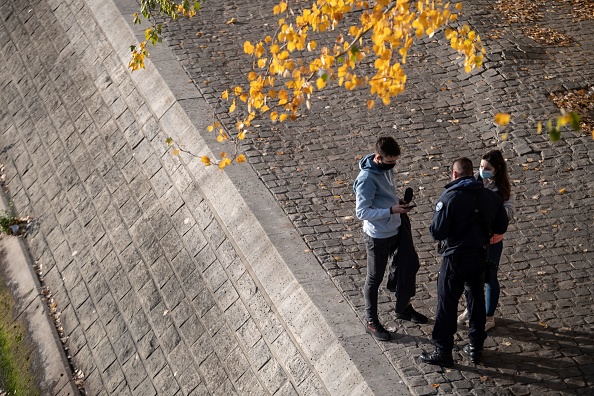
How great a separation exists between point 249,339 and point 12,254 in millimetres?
5128

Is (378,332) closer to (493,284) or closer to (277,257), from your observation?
(493,284)

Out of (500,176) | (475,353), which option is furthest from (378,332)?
(500,176)

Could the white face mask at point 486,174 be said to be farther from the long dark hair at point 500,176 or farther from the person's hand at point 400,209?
the person's hand at point 400,209

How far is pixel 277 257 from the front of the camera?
9.15 m

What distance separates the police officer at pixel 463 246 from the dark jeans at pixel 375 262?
0.46 metres

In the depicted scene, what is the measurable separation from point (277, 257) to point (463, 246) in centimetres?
232

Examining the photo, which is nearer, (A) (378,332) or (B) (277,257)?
(A) (378,332)

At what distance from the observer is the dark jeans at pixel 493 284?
7.91 m

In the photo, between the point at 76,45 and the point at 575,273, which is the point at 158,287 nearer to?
the point at 575,273

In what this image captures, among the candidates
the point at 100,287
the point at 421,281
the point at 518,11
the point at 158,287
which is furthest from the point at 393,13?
the point at 518,11

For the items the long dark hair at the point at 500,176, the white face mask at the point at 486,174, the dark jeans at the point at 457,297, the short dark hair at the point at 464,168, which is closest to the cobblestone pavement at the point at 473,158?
the dark jeans at the point at 457,297

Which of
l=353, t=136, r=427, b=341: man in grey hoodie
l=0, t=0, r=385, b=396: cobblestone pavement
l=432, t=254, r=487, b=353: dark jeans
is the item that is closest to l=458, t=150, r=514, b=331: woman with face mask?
l=432, t=254, r=487, b=353: dark jeans

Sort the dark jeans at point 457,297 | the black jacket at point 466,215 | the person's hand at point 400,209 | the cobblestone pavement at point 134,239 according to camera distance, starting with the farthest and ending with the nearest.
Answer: the cobblestone pavement at point 134,239 < the person's hand at point 400,209 < the dark jeans at point 457,297 < the black jacket at point 466,215

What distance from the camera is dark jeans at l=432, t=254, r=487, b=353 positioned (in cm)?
745
